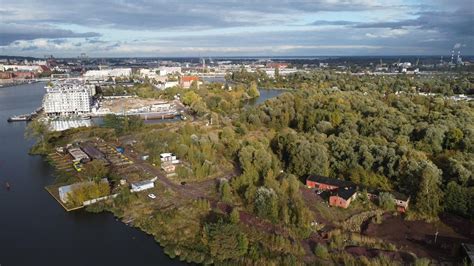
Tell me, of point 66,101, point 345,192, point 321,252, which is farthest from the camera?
point 66,101

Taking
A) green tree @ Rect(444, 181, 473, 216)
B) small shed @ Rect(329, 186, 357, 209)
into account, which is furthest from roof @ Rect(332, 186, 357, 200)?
green tree @ Rect(444, 181, 473, 216)

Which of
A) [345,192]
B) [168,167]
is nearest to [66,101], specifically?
[168,167]

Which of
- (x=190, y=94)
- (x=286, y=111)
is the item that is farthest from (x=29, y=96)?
(x=286, y=111)

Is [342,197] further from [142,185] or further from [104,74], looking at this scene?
[104,74]

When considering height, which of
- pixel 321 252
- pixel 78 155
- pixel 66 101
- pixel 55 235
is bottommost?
pixel 55 235

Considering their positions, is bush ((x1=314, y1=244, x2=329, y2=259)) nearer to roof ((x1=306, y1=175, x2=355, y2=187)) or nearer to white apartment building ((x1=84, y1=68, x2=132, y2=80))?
→ roof ((x1=306, y1=175, x2=355, y2=187))

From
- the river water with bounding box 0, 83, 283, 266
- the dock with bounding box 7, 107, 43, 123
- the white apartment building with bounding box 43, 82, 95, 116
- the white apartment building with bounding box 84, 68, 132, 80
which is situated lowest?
the river water with bounding box 0, 83, 283, 266

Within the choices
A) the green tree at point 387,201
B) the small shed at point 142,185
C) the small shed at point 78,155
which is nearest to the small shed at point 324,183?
the green tree at point 387,201
